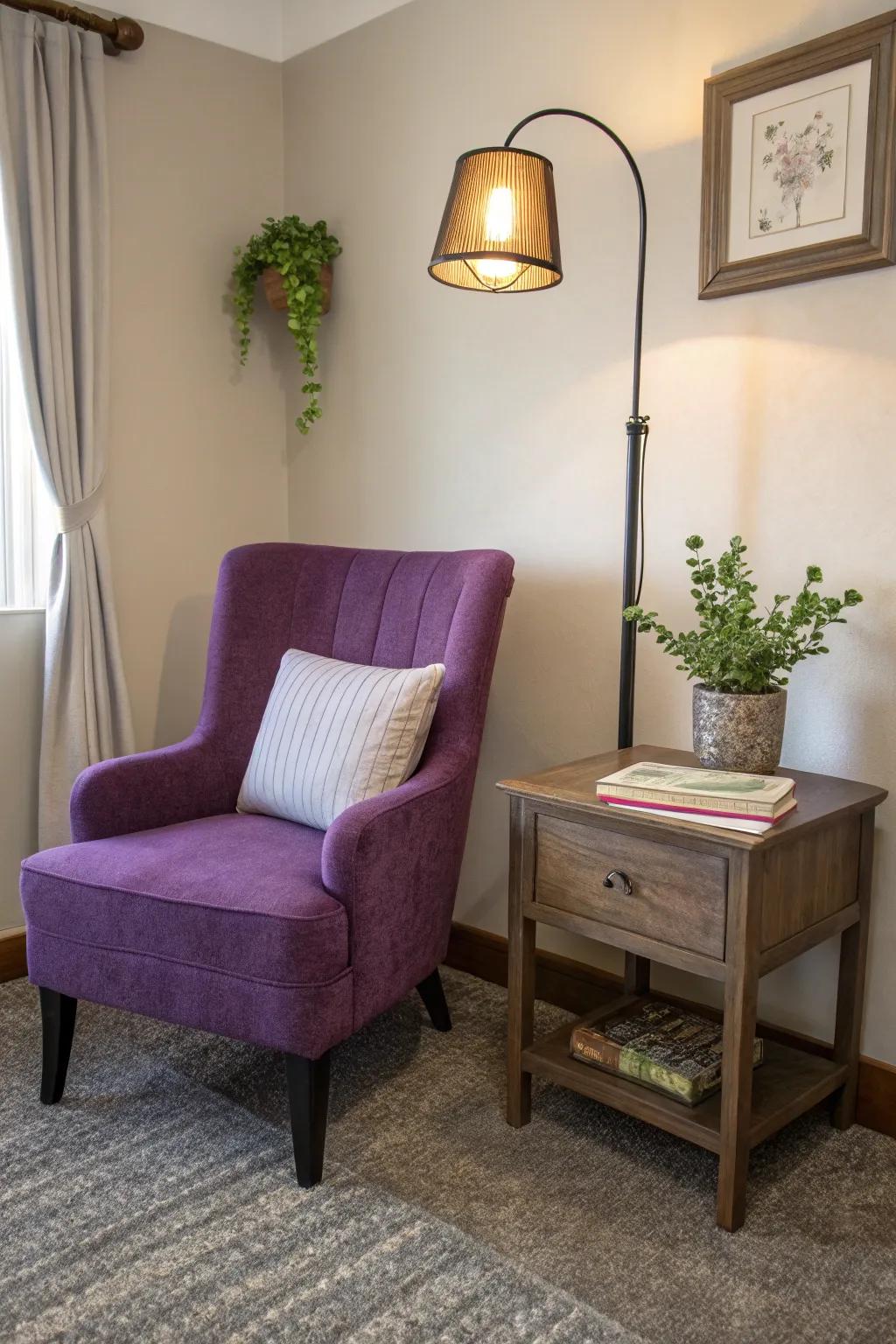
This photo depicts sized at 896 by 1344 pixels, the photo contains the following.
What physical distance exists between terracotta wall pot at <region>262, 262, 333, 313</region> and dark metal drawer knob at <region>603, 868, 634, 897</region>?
175 cm

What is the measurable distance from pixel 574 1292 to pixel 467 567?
1.30 meters

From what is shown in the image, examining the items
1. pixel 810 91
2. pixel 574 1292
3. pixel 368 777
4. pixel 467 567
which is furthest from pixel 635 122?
pixel 574 1292

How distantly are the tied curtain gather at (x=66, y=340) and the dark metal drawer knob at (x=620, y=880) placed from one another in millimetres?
1362

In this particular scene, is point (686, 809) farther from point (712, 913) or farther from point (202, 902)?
point (202, 902)

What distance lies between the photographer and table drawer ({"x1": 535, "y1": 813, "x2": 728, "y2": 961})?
1.63m

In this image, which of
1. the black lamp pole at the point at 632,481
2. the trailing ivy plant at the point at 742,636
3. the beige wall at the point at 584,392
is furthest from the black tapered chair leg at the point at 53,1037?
the trailing ivy plant at the point at 742,636

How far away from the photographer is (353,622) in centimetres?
243

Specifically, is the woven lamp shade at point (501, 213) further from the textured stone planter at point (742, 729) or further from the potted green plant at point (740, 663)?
the textured stone planter at point (742, 729)

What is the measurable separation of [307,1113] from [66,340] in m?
1.78

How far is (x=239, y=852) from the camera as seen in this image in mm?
1957

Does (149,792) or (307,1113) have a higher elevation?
(149,792)

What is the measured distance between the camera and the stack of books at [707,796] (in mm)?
1600

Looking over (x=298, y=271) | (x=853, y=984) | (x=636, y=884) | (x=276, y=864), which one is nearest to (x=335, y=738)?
(x=276, y=864)

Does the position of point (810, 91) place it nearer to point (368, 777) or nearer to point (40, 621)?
point (368, 777)
